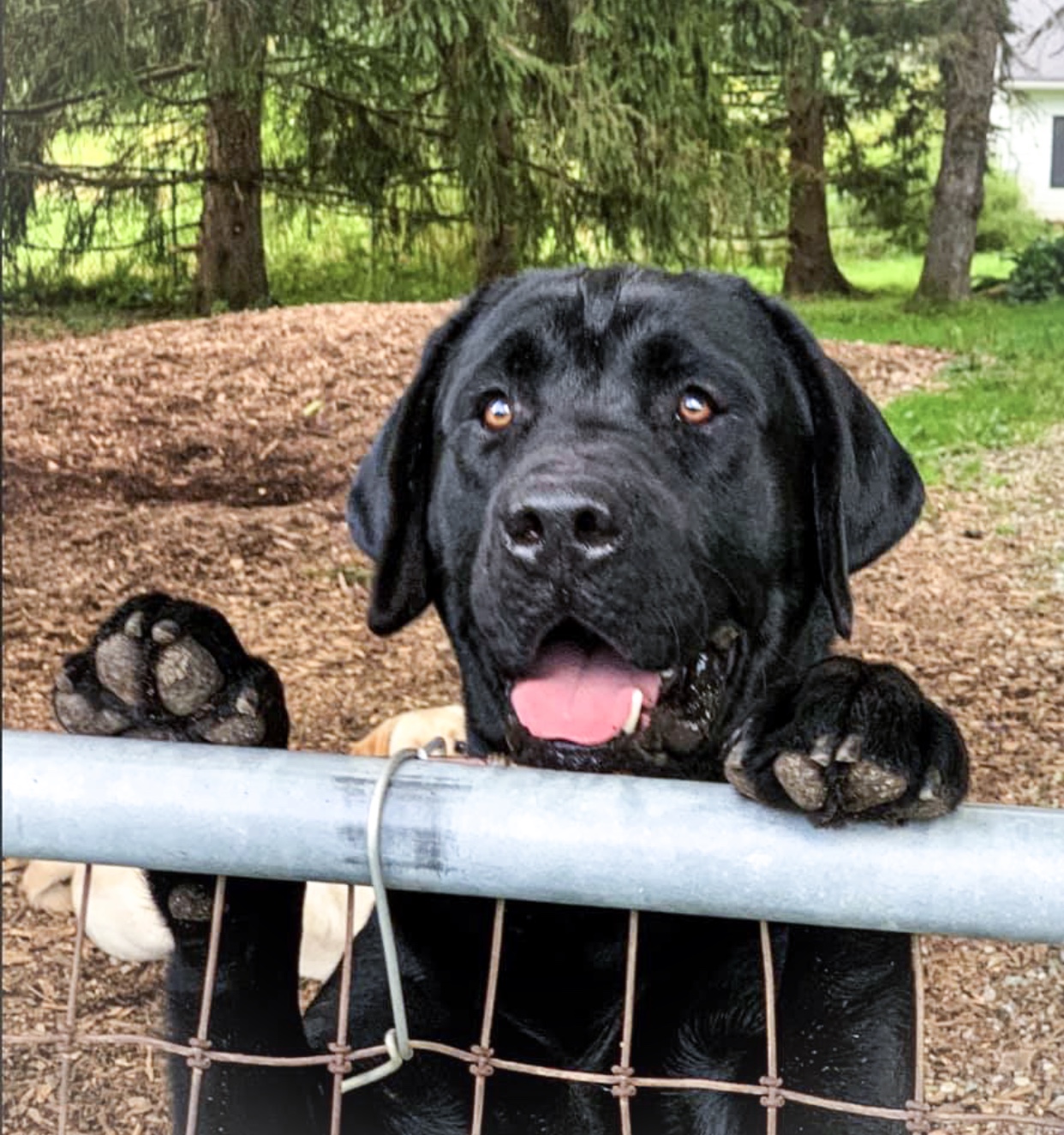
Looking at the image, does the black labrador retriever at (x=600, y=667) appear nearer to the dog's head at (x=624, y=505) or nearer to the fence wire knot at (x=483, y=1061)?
the dog's head at (x=624, y=505)

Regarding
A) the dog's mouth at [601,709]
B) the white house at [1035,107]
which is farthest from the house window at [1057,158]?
the dog's mouth at [601,709]

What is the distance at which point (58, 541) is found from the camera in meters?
5.09

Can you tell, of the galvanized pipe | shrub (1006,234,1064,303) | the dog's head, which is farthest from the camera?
shrub (1006,234,1064,303)

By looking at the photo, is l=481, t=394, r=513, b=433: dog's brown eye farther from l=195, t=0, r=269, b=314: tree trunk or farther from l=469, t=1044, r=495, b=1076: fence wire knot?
l=195, t=0, r=269, b=314: tree trunk

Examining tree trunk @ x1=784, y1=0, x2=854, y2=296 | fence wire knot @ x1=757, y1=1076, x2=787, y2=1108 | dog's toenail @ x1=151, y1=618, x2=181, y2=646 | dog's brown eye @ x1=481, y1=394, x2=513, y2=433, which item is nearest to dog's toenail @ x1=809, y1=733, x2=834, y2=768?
fence wire knot @ x1=757, y1=1076, x2=787, y2=1108

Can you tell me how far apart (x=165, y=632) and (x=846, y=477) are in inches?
41.2

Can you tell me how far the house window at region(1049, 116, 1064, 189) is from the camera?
12.7 ft

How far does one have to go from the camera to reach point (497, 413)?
7.26ft

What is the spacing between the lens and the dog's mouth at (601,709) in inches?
72.5

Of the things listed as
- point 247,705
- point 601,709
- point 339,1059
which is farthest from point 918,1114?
point 247,705

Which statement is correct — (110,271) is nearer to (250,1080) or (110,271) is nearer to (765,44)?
(765,44)

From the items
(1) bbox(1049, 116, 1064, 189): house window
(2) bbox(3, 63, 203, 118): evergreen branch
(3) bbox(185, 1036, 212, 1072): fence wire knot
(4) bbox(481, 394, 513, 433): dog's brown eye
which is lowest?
(3) bbox(185, 1036, 212, 1072): fence wire knot

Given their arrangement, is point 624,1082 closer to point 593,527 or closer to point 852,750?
point 852,750

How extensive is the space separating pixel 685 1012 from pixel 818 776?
0.79 metres
